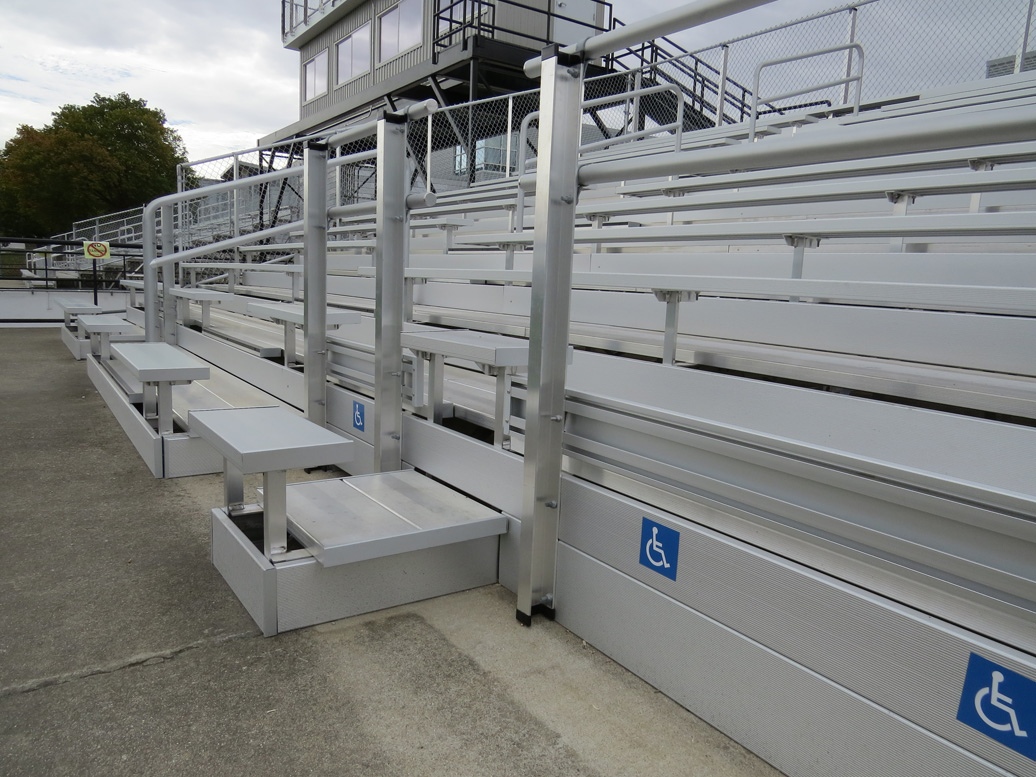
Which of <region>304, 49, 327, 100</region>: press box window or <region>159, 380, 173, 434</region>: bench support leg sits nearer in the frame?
<region>159, 380, 173, 434</region>: bench support leg

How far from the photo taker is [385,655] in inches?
76.9

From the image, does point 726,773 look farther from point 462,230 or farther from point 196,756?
point 462,230

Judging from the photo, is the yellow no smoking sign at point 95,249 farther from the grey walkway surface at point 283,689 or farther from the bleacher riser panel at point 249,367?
the grey walkway surface at point 283,689

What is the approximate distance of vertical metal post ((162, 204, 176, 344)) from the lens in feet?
17.9

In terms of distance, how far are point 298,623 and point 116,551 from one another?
0.94 metres

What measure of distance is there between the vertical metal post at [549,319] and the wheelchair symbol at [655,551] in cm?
A: 34

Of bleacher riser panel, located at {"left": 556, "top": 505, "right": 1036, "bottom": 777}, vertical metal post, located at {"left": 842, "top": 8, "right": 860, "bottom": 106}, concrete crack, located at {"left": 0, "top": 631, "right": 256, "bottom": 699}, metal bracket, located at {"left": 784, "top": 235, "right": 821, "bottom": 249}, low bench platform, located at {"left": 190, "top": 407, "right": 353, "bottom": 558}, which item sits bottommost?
concrete crack, located at {"left": 0, "top": 631, "right": 256, "bottom": 699}

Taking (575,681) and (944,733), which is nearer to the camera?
(944,733)

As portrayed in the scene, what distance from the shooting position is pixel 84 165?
88.1 ft

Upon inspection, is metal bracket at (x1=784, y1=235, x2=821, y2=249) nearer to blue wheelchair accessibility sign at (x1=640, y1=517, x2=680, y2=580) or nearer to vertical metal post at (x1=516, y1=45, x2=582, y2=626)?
vertical metal post at (x1=516, y1=45, x2=582, y2=626)

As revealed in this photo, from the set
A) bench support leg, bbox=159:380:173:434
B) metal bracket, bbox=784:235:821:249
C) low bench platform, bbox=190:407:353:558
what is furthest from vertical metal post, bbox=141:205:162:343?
metal bracket, bbox=784:235:821:249

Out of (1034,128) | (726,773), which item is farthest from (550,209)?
(726,773)

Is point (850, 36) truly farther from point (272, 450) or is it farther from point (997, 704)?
point (997, 704)

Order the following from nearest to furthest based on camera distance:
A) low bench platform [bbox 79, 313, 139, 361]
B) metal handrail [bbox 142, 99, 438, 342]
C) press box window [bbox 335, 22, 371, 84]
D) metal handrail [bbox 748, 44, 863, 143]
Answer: metal handrail [bbox 142, 99, 438, 342] < metal handrail [bbox 748, 44, 863, 143] < low bench platform [bbox 79, 313, 139, 361] < press box window [bbox 335, 22, 371, 84]
